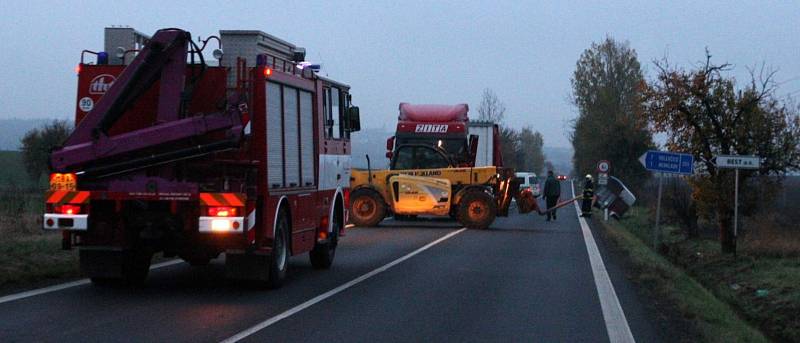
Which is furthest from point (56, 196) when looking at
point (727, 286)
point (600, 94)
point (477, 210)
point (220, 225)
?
point (600, 94)

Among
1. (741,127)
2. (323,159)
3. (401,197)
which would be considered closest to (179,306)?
(323,159)

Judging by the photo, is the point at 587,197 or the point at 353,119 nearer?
the point at 353,119

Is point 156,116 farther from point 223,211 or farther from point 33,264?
point 33,264

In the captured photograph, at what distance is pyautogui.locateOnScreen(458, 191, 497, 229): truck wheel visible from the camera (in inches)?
1180

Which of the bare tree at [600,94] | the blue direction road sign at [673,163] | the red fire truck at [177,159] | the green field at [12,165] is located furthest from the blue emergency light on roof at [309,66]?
the bare tree at [600,94]

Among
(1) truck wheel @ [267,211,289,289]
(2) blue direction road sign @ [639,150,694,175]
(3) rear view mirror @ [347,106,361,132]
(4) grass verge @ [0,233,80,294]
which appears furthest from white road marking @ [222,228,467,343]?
(2) blue direction road sign @ [639,150,694,175]

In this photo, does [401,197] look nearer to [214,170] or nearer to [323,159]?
[323,159]

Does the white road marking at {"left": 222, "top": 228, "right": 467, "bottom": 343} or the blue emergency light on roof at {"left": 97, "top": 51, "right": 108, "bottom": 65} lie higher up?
the blue emergency light on roof at {"left": 97, "top": 51, "right": 108, "bottom": 65}

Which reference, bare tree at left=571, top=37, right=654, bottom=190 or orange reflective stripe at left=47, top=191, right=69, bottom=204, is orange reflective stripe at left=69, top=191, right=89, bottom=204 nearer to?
orange reflective stripe at left=47, top=191, right=69, bottom=204

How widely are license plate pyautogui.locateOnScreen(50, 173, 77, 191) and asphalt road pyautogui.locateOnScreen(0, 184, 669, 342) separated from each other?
1268 millimetres

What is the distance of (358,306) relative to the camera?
12195 millimetres

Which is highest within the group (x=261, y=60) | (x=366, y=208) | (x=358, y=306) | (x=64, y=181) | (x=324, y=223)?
(x=261, y=60)

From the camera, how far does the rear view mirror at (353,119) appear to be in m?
17.9

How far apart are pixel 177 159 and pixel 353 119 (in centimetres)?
598
